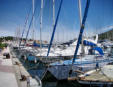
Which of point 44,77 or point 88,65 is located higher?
point 88,65

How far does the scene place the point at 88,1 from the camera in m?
9.26

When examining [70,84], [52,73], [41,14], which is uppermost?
[41,14]

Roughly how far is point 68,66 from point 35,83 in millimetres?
5983

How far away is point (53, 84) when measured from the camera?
11188mm

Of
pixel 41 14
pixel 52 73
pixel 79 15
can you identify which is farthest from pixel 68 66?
pixel 41 14

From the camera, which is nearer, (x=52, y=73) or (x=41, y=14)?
(x=52, y=73)

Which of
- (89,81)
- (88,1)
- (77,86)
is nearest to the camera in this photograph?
(89,81)

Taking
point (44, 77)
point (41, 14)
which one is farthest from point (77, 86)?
point (41, 14)

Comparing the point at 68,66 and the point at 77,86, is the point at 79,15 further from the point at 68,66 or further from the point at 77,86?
the point at 77,86

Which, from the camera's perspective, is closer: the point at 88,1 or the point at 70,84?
the point at 88,1

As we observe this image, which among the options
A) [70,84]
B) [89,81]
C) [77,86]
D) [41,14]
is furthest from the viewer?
[41,14]

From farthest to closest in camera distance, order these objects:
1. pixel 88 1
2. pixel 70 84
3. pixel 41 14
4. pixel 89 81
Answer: pixel 41 14 < pixel 70 84 < pixel 88 1 < pixel 89 81

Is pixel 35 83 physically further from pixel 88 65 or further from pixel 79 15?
pixel 79 15

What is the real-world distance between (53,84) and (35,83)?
627 centimetres
